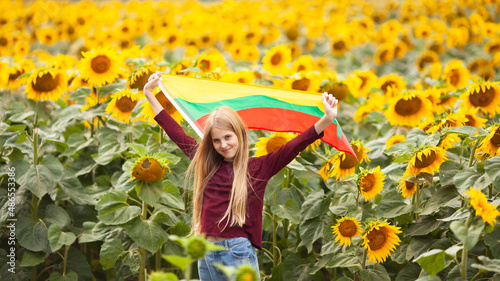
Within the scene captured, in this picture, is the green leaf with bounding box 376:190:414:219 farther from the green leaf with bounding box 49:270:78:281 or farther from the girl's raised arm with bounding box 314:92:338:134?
the green leaf with bounding box 49:270:78:281

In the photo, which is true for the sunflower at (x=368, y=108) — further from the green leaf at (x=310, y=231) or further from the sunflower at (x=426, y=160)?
the sunflower at (x=426, y=160)

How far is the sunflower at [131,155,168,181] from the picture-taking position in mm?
2694

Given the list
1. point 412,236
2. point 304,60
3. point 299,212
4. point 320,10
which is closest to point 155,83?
point 299,212

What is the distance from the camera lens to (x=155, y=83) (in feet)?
9.06

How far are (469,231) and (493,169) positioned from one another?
473 mm

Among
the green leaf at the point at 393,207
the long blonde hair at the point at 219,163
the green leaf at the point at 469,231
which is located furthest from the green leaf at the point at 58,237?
the green leaf at the point at 469,231

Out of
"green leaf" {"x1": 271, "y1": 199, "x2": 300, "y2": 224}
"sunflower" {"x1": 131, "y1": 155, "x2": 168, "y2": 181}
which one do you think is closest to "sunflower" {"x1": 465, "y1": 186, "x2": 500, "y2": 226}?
"green leaf" {"x1": 271, "y1": 199, "x2": 300, "y2": 224}

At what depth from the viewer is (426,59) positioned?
6.16m

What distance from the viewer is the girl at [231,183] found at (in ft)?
7.78

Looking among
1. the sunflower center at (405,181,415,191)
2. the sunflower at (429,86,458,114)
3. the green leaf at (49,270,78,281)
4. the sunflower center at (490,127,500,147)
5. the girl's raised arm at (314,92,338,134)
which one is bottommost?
the green leaf at (49,270,78,281)

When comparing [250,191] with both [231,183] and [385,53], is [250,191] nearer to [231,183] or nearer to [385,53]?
[231,183]

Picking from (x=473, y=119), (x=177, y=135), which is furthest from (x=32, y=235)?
(x=473, y=119)

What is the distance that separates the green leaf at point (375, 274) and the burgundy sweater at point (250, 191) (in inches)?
25.5

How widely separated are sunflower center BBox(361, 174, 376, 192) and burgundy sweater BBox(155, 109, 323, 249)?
552 mm
